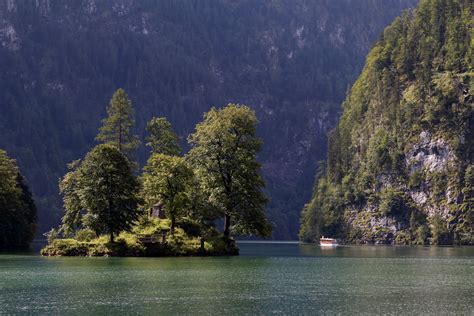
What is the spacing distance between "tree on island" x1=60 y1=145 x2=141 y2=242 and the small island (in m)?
0.14

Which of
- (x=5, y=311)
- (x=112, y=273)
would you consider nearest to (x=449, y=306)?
(x=5, y=311)

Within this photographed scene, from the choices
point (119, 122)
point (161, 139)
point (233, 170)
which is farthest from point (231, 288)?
point (119, 122)

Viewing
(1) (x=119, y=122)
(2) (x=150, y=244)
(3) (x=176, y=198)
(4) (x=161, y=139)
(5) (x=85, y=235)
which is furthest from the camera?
(1) (x=119, y=122)

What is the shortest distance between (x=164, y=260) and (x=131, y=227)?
1843 centimetres

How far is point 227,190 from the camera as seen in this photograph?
482ft

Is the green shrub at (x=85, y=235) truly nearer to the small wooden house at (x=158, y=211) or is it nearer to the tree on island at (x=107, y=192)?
the tree on island at (x=107, y=192)

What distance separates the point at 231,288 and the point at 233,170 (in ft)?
207

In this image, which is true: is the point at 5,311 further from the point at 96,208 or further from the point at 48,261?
the point at 96,208

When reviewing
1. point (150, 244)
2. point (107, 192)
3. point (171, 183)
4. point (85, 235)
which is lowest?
point (150, 244)

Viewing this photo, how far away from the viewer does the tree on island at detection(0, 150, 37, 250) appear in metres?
170

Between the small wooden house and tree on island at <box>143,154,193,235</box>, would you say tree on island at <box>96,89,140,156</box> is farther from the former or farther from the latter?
tree on island at <box>143,154,193,235</box>

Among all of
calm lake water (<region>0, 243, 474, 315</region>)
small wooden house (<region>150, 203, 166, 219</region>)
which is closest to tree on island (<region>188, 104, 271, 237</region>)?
small wooden house (<region>150, 203, 166, 219</region>)

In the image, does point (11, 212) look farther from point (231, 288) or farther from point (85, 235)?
point (231, 288)

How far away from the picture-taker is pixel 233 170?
14638 centimetres
